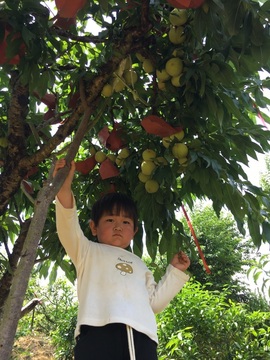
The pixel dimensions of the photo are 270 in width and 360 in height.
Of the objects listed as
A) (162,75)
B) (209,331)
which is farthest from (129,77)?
(209,331)

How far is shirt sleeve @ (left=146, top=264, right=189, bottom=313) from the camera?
1407 millimetres

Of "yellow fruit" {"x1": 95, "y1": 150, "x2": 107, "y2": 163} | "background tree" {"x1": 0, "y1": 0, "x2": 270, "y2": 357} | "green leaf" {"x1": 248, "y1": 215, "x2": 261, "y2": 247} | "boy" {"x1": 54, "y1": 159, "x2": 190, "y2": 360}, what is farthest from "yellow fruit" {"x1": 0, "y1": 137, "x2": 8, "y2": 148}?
"green leaf" {"x1": 248, "y1": 215, "x2": 261, "y2": 247}

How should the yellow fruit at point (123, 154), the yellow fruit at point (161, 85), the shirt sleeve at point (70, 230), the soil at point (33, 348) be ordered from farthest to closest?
the soil at point (33, 348) → the yellow fruit at point (123, 154) → the yellow fruit at point (161, 85) → the shirt sleeve at point (70, 230)

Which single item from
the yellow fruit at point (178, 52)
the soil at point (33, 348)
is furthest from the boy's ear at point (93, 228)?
the soil at point (33, 348)

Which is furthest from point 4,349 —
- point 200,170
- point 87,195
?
point 87,195

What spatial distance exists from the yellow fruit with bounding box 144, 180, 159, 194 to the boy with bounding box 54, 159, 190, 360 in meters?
0.08

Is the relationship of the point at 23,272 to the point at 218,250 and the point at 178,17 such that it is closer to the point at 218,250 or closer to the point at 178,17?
the point at 178,17

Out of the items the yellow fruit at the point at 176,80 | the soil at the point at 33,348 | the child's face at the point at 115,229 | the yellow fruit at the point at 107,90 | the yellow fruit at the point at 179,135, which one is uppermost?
the soil at the point at 33,348

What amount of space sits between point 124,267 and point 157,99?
52cm

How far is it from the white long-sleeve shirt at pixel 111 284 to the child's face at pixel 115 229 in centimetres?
5

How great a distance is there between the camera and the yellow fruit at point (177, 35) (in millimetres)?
1286

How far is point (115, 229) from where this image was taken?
149 cm

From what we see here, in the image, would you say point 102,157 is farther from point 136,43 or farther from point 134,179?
point 136,43

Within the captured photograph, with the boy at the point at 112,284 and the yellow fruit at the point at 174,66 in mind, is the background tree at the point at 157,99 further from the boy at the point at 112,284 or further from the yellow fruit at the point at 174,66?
the boy at the point at 112,284
